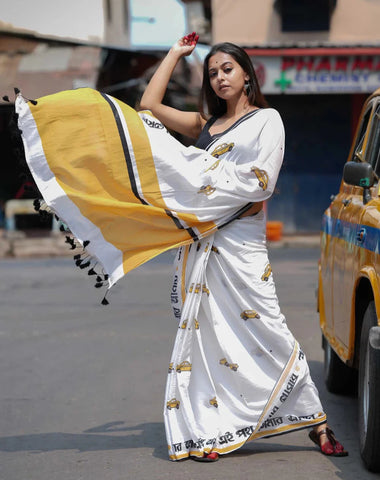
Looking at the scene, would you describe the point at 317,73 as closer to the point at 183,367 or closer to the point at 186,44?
the point at 186,44

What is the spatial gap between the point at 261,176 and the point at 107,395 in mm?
2362

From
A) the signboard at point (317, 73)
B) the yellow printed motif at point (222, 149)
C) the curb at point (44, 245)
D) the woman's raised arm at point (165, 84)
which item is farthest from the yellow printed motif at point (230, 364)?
the signboard at point (317, 73)

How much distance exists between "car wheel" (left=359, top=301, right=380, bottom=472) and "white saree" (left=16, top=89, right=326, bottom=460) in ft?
0.89

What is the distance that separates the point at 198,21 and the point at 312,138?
6.55 meters

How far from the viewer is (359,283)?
15.8 feet

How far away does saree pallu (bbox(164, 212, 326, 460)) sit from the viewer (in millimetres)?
4504

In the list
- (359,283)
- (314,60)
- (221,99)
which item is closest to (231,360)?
(359,283)

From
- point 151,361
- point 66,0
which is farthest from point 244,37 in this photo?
point 151,361

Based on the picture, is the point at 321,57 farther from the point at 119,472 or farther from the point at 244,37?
the point at 119,472

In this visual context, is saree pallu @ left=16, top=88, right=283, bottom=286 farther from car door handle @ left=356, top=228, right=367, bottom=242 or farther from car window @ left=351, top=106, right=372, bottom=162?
car window @ left=351, top=106, right=372, bottom=162

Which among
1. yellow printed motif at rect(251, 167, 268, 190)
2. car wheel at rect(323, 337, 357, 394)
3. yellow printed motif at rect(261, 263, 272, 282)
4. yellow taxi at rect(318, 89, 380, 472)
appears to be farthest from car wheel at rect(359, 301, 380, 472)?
car wheel at rect(323, 337, 357, 394)

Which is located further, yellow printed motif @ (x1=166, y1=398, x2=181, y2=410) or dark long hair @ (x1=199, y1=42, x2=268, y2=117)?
dark long hair @ (x1=199, y1=42, x2=268, y2=117)

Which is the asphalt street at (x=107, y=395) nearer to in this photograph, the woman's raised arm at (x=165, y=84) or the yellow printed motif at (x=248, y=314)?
the yellow printed motif at (x=248, y=314)

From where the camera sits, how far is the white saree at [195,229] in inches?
177
